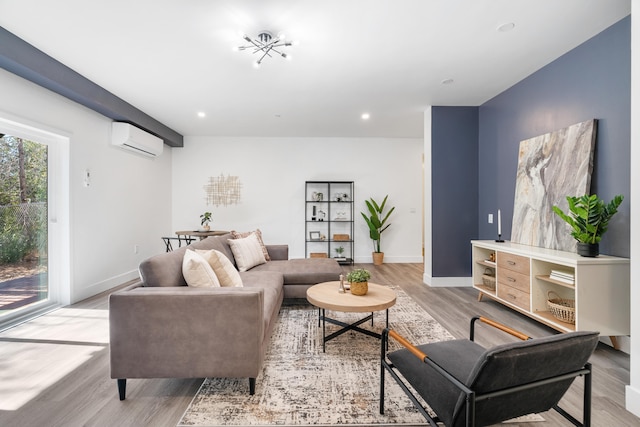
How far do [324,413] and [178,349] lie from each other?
0.89m

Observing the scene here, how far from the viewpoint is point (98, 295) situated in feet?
12.5

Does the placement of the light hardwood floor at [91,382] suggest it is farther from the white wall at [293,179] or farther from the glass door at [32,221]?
the white wall at [293,179]

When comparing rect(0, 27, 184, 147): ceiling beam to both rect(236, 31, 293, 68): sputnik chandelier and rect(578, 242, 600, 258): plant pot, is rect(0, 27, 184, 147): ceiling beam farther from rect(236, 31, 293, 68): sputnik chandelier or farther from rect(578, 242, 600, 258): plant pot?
rect(578, 242, 600, 258): plant pot

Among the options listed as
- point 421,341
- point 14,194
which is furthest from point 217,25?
point 421,341

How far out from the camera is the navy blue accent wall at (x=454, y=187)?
4246 millimetres

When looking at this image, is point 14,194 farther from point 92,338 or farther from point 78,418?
point 78,418

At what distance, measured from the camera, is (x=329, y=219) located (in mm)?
6086

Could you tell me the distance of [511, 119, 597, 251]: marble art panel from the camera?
262 cm

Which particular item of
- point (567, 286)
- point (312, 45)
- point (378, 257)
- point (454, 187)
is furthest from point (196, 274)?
point (378, 257)

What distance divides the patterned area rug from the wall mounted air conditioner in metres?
3.62

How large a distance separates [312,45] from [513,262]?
288cm

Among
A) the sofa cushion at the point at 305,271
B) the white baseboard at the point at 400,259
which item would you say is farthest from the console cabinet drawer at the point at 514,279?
the white baseboard at the point at 400,259
